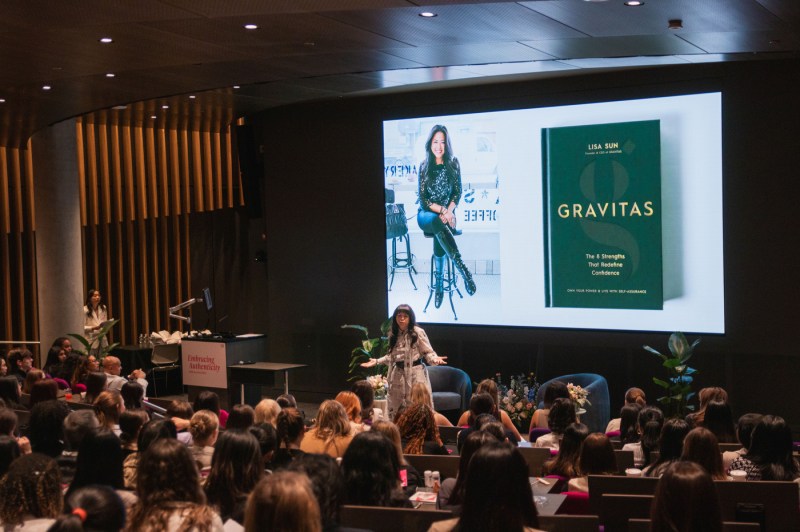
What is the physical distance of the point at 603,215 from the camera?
10266 mm

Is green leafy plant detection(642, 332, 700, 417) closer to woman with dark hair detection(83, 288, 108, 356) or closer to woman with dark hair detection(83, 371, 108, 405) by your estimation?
woman with dark hair detection(83, 371, 108, 405)

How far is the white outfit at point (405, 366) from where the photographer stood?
29.9 feet

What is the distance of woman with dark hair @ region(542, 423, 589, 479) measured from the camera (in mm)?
5156

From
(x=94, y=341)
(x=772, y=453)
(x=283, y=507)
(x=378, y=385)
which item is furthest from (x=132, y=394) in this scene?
(x=94, y=341)

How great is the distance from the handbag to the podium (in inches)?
85.4

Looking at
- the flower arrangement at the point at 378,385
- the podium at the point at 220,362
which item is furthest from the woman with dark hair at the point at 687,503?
the podium at the point at 220,362

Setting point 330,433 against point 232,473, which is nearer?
point 232,473

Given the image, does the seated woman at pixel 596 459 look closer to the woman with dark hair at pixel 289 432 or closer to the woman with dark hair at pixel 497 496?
the woman with dark hair at pixel 289 432

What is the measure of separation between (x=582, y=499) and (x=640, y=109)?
6.20 metres

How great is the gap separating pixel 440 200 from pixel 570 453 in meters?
6.47

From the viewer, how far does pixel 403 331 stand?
30.0ft

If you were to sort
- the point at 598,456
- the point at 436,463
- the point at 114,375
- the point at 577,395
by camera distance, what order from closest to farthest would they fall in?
the point at 598,456 → the point at 436,463 → the point at 577,395 → the point at 114,375

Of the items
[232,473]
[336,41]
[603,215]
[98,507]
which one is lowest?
[232,473]

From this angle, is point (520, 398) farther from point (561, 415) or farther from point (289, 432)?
point (289, 432)
